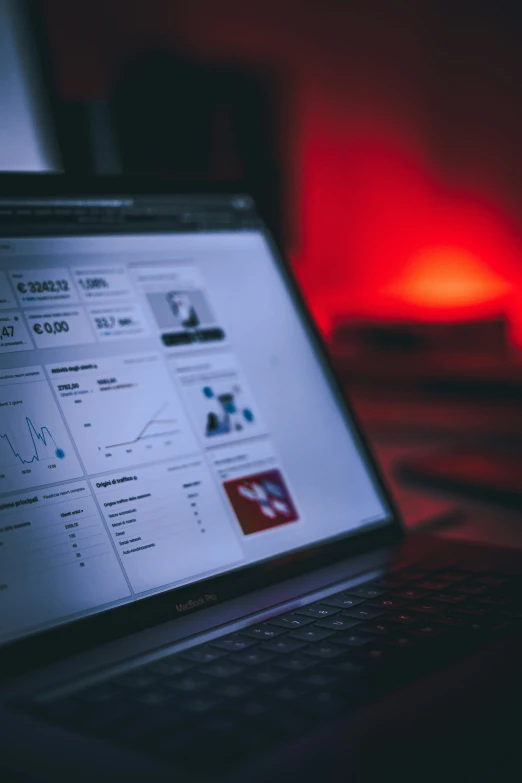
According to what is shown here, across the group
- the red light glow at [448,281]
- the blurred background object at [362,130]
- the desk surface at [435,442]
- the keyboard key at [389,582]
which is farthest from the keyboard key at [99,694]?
the red light glow at [448,281]

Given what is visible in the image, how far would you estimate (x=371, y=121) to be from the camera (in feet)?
10.5

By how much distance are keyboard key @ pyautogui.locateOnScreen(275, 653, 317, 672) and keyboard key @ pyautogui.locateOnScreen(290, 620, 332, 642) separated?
0.02 meters

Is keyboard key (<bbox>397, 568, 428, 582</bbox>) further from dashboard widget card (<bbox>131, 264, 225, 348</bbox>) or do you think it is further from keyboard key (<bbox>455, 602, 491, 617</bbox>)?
dashboard widget card (<bbox>131, 264, 225, 348</bbox>)

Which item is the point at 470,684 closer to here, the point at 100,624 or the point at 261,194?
the point at 100,624

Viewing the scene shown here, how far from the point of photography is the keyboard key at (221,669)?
405 mm

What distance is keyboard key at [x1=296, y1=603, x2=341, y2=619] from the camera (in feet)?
1.61

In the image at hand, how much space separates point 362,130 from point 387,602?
3.07 m

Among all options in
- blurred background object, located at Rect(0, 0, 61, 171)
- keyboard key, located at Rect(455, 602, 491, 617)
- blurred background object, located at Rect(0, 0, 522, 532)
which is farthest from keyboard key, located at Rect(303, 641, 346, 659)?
blurred background object, located at Rect(0, 0, 522, 532)

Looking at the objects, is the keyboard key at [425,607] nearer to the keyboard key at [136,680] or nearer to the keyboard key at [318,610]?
the keyboard key at [318,610]

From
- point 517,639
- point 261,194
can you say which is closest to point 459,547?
point 517,639

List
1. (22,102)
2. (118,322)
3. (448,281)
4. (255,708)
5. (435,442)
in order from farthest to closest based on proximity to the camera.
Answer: (448,281) < (435,442) < (22,102) < (118,322) < (255,708)

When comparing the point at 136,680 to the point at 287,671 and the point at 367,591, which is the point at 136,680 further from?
the point at 367,591

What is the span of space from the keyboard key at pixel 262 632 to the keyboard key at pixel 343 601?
0.06m

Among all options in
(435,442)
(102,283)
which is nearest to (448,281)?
(435,442)
